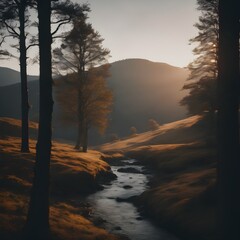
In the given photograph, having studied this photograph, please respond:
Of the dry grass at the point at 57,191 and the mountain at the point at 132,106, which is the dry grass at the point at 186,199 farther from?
the mountain at the point at 132,106

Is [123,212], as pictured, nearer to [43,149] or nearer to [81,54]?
[43,149]

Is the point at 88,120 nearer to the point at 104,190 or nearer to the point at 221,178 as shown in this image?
the point at 104,190

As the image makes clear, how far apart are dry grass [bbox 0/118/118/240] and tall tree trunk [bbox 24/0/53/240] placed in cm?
68

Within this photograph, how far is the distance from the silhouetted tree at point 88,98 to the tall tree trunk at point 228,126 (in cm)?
3469

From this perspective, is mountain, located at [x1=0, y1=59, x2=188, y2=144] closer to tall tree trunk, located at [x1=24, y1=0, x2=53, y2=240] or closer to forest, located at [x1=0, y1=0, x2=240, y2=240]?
forest, located at [x1=0, y1=0, x2=240, y2=240]

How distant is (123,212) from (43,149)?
993 centimetres

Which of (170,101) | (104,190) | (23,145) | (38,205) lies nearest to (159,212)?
(104,190)

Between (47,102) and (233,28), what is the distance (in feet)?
24.0

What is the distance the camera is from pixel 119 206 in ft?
73.6

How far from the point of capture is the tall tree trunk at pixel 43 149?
12.3m

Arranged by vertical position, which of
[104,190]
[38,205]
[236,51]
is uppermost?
[236,51]

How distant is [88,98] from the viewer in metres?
43.2

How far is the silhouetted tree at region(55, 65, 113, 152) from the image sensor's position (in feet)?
139

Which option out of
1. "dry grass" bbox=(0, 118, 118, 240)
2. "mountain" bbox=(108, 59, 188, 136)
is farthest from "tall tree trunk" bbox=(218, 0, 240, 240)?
"mountain" bbox=(108, 59, 188, 136)
